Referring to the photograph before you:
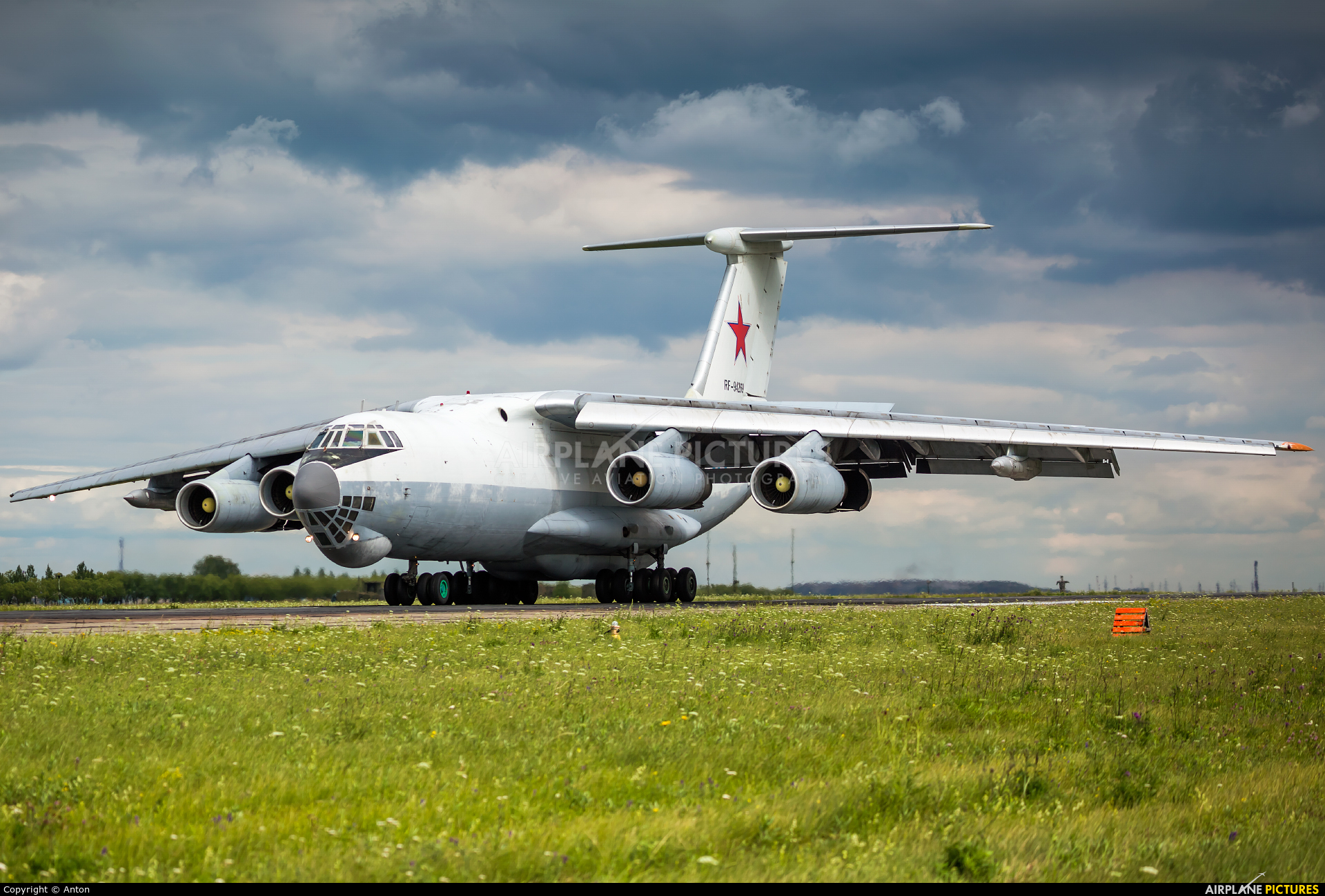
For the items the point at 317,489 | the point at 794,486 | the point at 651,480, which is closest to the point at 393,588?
the point at 317,489

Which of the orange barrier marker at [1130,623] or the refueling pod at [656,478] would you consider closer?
the orange barrier marker at [1130,623]

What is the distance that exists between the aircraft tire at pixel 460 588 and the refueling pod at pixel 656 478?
4.29 m

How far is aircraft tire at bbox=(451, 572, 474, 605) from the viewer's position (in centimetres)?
2541

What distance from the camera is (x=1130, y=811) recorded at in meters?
5.84

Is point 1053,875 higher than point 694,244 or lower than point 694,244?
lower

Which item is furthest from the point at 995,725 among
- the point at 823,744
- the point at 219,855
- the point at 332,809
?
the point at 219,855

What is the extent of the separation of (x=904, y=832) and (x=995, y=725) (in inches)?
121

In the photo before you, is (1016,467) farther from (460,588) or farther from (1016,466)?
(460,588)

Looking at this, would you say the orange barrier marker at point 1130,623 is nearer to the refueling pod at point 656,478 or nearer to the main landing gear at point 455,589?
the refueling pod at point 656,478

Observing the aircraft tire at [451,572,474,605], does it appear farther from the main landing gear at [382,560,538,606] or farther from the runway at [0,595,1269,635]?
the runway at [0,595,1269,635]

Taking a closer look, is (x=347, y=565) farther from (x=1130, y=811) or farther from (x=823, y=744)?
(x=1130, y=811)

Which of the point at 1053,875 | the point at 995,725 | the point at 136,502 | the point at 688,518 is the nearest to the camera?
the point at 1053,875

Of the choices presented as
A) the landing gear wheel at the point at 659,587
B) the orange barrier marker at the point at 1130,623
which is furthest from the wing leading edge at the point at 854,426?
the orange barrier marker at the point at 1130,623

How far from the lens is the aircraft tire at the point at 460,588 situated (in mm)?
25406
